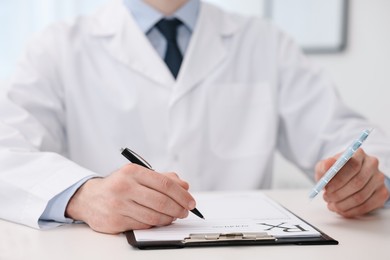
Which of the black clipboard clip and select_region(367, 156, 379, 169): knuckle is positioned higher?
select_region(367, 156, 379, 169): knuckle

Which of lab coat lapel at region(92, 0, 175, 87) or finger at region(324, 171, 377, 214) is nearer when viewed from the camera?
finger at region(324, 171, 377, 214)

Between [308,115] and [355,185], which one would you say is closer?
[355,185]

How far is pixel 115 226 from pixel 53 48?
728 millimetres

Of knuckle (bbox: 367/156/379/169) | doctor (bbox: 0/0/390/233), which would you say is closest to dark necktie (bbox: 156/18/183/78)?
doctor (bbox: 0/0/390/233)

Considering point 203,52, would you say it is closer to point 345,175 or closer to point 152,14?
point 152,14

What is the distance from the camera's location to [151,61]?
4.62ft

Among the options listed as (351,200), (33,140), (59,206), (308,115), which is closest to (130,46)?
(33,140)

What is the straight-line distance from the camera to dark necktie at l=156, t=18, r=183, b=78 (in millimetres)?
1438

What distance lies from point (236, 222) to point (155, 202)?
128 millimetres

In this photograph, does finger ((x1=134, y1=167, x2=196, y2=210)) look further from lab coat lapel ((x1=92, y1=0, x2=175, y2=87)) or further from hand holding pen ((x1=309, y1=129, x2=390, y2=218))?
lab coat lapel ((x1=92, y1=0, x2=175, y2=87))

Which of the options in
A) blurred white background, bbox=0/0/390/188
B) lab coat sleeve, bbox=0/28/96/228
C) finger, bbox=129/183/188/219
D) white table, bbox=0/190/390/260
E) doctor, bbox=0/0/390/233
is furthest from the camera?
blurred white background, bbox=0/0/390/188

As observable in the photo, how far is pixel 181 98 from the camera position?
140 centimetres

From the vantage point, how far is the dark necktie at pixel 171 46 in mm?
1438

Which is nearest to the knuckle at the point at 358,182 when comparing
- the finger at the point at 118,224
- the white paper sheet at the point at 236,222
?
the white paper sheet at the point at 236,222
